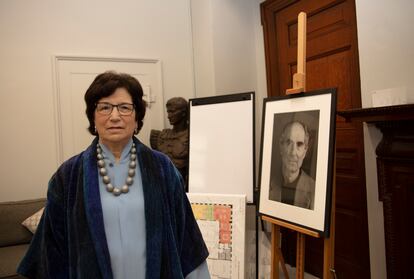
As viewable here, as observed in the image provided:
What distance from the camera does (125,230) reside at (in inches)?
40.7

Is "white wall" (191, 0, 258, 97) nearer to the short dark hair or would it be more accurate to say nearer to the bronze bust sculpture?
the bronze bust sculpture

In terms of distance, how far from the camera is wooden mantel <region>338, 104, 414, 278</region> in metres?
1.66

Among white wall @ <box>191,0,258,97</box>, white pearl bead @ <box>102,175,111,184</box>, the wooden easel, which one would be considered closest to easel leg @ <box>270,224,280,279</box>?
the wooden easel

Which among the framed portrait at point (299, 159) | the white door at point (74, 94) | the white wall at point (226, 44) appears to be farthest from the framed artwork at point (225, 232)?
the white door at point (74, 94)

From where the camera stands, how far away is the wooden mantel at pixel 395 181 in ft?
5.44

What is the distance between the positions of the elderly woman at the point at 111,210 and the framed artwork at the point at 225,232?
2.32ft

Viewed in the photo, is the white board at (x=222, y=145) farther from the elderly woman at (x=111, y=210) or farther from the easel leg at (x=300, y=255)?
the elderly woman at (x=111, y=210)

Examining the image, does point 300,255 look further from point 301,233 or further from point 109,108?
point 109,108

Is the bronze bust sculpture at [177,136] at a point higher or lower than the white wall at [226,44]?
lower

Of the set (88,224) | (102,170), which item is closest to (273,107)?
(102,170)

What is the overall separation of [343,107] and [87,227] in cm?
200

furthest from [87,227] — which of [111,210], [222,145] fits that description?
[222,145]

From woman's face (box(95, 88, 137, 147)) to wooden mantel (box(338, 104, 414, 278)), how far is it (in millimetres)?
1164

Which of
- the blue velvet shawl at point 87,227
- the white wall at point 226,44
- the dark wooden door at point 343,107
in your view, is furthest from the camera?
the white wall at point 226,44
